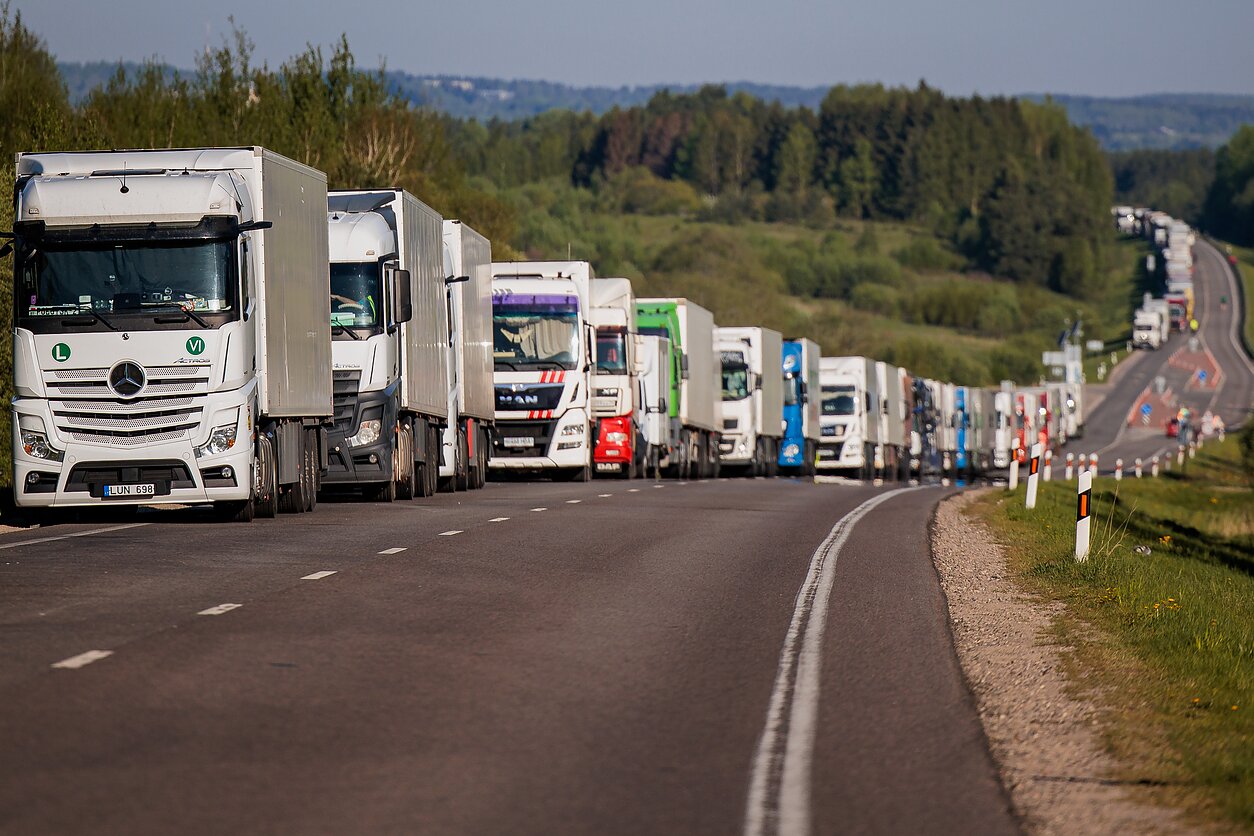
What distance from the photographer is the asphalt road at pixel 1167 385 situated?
118688 millimetres

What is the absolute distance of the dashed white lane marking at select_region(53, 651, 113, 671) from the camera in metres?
9.09

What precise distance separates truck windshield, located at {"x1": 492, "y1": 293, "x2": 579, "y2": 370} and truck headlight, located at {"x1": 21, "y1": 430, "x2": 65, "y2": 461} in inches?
566

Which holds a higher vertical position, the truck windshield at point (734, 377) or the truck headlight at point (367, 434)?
the truck windshield at point (734, 377)

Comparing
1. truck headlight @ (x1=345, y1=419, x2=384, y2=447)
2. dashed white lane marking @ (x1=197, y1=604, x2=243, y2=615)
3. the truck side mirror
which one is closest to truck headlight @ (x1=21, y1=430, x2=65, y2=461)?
the truck side mirror

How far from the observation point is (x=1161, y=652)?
11500 mm

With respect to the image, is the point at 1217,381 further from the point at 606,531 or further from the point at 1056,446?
the point at 606,531

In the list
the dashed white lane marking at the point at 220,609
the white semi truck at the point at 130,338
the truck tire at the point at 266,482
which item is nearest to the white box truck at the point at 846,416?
the truck tire at the point at 266,482

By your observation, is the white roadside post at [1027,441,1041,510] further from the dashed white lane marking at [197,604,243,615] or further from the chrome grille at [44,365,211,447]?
the dashed white lane marking at [197,604,243,615]

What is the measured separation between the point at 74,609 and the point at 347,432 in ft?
Answer: 38.7

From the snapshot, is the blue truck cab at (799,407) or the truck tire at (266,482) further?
the blue truck cab at (799,407)

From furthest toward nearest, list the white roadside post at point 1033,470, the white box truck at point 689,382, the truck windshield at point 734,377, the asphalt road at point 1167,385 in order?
1. the asphalt road at point 1167,385
2. the truck windshield at point 734,377
3. the white box truck at point 689,382
4. the white roadside post at point 1033,470

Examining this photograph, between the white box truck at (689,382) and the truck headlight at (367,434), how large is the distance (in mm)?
16299

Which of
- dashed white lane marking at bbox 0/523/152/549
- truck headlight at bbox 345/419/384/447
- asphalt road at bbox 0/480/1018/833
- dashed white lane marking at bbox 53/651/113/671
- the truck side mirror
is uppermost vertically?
the truck side mirror

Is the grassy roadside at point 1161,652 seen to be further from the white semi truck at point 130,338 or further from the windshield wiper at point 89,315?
the windshield wiper at point 89,315
